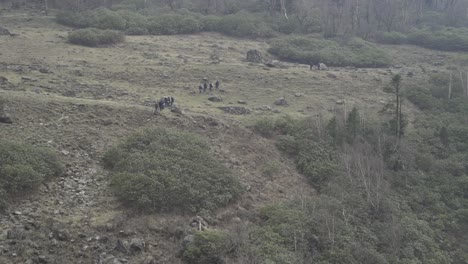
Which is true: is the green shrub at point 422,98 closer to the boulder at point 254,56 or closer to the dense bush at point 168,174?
the boulder at point 254,56

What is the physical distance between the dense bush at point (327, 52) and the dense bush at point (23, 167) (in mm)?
36124

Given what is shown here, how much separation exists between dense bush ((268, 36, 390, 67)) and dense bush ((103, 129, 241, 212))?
29759mm

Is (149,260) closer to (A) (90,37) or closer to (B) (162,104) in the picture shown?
(B) (162,104)

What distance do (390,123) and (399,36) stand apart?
36.6 meters

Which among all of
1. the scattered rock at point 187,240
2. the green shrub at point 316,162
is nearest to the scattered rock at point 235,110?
the green shrub at point 316,162

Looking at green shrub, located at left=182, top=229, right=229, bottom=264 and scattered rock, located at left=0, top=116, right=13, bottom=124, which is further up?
scattered rock, located at left=0, top=116, right=13, bottom=124

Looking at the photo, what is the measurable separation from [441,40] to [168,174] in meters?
54.4

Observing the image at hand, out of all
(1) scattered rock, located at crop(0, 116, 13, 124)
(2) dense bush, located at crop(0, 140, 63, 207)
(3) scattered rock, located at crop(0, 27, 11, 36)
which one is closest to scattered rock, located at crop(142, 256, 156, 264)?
(2) dense bush, located at crop(0, 140, 63, 207)

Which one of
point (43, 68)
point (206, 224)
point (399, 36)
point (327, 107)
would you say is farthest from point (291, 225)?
point (399, 36)

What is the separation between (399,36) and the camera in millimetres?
64812

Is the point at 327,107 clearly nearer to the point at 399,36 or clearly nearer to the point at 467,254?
the point at 467,254

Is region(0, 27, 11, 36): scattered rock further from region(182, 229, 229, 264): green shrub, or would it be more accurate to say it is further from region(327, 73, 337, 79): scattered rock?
region(182, 229, 229, 264): green shrub

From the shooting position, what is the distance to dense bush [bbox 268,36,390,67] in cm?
5228

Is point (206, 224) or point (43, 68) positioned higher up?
point (43, 68)
